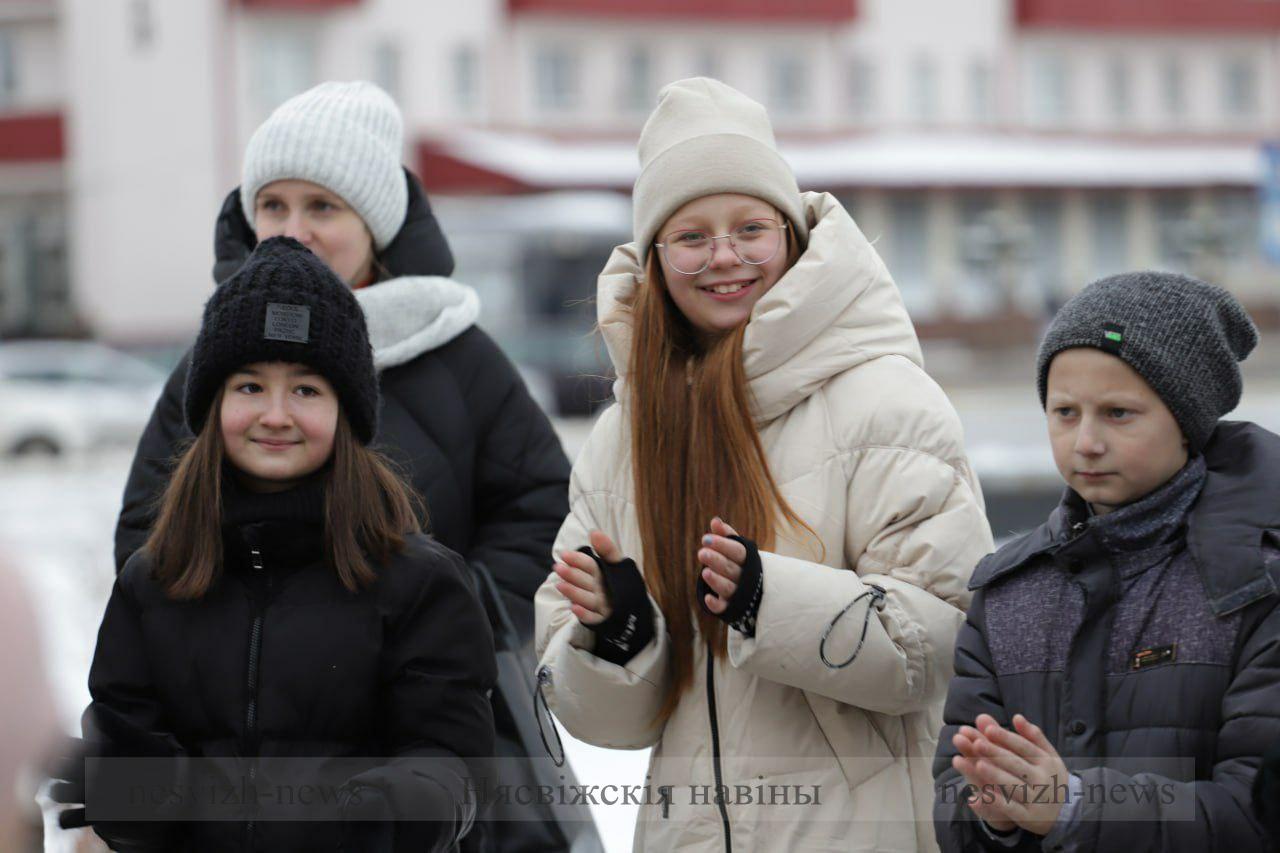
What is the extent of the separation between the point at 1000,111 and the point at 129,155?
1843 cm

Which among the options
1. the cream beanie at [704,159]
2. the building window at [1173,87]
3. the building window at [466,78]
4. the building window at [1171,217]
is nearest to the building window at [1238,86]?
the building window at [1173,87]

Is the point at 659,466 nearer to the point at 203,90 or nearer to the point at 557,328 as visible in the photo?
the point at 557,328

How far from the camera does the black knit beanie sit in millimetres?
2609

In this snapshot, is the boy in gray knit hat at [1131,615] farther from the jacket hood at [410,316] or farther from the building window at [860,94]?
the building window at [860,94]

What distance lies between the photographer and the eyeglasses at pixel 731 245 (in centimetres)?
281

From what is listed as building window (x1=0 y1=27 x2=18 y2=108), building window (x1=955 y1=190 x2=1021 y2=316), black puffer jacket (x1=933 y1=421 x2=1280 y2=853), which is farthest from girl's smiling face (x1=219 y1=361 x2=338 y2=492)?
building window (x1=0 y1=27 x2=18 y2=108)

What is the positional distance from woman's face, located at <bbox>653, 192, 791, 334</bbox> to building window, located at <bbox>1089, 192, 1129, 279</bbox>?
112ft

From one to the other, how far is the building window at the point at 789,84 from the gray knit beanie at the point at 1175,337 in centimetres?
3203

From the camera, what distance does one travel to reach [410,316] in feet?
10.8

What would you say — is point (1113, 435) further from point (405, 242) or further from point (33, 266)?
point (33, 266)

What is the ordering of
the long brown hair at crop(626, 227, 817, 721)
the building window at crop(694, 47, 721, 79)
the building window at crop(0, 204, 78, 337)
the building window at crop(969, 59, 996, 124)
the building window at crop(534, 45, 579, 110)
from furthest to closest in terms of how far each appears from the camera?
the building window at crop(969, 59, 996, 124) < the building window at crop(694, 47, 721, 79) < the building window at crop(534, 45, 579, 110) < the building window at crop(0, 204, 78, 337) < the long brown hair at crop(626, 227, 817, 721)

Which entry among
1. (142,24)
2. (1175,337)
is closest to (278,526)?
(1175,337)

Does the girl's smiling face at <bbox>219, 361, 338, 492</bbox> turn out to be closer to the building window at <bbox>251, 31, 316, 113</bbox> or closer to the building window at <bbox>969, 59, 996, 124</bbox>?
the building window at <bbox>251, 31, 316, 113</bbox>

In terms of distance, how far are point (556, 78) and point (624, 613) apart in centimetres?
3113
